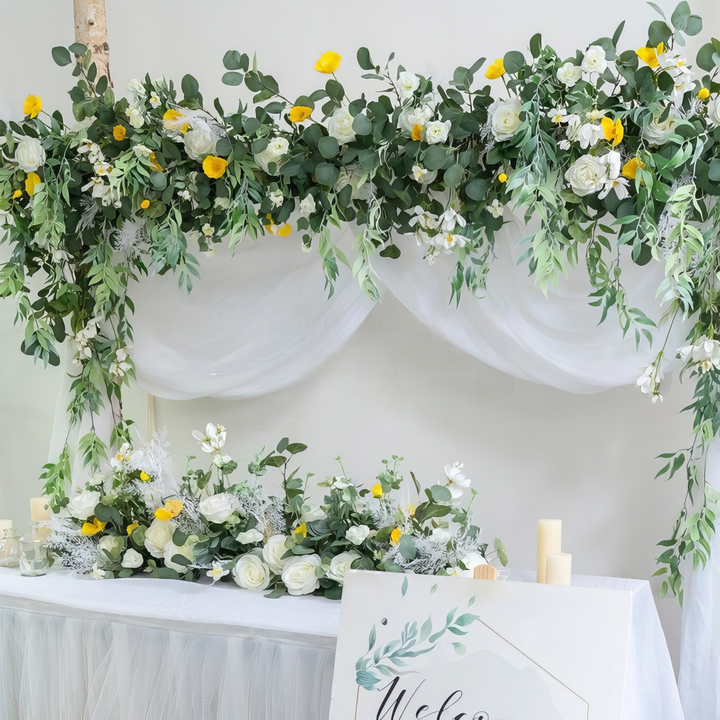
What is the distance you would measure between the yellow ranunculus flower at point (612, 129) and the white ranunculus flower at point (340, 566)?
1176 mm

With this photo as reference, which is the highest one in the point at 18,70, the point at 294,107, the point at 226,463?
the point at 18,70

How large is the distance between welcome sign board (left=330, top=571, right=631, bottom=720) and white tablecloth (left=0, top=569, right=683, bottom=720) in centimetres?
32

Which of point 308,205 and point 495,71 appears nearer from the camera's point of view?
point 495,71

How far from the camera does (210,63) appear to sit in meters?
3.04

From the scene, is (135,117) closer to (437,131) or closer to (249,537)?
(437,131)

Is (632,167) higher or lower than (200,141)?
lower

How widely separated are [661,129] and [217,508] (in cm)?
145

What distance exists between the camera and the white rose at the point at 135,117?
2213mm

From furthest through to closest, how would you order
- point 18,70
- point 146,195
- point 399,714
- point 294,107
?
point 18,70 → point 146,195 → point 294,107 → point 399,714

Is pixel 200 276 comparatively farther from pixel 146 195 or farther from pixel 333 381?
pixel 333 381

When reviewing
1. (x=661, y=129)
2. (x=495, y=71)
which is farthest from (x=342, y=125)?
(x=661, y=129)

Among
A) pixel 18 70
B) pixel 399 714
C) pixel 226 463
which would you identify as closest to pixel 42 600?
pixel 226 463

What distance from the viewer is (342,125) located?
2037mm

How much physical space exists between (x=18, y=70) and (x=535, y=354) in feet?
8.25
